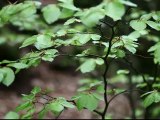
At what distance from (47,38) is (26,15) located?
0.91 feet

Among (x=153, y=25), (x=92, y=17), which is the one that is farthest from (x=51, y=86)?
(x=92, y=17)

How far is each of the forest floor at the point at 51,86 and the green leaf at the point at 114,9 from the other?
4.00m

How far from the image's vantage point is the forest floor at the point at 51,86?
555 cm

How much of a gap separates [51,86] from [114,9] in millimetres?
5718

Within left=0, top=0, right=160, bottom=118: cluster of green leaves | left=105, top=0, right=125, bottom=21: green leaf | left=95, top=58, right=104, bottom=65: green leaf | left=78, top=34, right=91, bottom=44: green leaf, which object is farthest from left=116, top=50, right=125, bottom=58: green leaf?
left=105, top=0, right=125, bottom=21: green leaf

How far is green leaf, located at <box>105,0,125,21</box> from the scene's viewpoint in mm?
1134

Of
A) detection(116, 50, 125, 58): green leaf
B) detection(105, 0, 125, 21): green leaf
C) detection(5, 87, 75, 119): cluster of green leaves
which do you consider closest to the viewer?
detection(105, 0, 125, 21): green leaf

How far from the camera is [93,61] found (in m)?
1.61

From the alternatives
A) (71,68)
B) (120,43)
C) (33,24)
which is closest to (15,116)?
(120,43)

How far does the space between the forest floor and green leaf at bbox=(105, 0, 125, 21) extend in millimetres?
3996

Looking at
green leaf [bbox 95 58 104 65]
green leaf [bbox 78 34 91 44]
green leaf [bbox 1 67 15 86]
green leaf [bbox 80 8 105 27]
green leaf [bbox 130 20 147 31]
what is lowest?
green leaf [bbox 95 58 104 65]

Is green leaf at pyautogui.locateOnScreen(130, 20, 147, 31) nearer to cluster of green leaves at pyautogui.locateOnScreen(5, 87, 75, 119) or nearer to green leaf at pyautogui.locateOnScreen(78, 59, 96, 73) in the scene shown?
green leaf at pyautogui.locateOnScreen(78, 59, 96, 73)

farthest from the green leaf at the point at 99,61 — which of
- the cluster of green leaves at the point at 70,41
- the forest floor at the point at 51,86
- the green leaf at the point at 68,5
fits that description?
the forest floor at the point at 51,86

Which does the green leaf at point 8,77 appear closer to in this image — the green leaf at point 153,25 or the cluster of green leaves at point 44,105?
the cluster of green leaves at point 44,105
